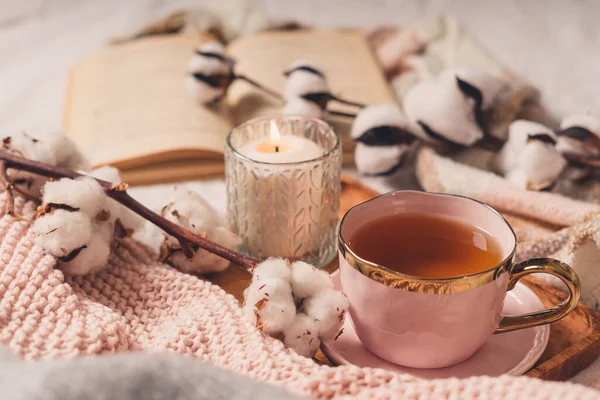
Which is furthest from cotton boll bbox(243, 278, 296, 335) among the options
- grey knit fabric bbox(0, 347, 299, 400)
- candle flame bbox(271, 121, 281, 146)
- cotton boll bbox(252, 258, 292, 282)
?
candle flame bbox(271, 121, 281, 146)

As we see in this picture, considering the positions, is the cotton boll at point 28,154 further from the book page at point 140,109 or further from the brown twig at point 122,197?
the book page at point 140,109

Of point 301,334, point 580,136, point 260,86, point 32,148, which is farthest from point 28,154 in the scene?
point 580,136

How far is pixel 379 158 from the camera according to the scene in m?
0.80

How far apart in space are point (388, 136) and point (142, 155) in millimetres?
327

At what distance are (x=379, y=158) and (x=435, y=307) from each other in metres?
0.34

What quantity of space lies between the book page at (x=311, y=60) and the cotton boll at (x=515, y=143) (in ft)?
0.81

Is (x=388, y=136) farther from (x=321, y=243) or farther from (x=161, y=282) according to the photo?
(x=161, y=282)

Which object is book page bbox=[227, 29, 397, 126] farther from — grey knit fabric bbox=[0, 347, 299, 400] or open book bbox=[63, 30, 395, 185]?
grey knit fabric bbox=[0, 347, 299, 400]

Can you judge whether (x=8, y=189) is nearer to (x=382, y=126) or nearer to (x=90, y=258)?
(x=90, y=258)

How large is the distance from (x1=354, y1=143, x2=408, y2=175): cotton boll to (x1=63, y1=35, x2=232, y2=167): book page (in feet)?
0.66

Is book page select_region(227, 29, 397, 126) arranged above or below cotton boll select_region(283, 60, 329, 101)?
below

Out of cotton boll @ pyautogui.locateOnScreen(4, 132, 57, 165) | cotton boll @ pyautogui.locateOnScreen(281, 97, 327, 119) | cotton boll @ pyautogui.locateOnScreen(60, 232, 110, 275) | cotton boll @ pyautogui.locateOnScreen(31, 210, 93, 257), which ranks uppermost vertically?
cotton boll @ pyautogui.locateOnScreen(4, 132, 57, 165)

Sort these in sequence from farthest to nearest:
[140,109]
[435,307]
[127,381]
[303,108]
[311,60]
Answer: [311,60] < [140,109] < [303,108] < [435,307] < [127,381]

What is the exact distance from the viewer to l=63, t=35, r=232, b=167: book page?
0.89 m
